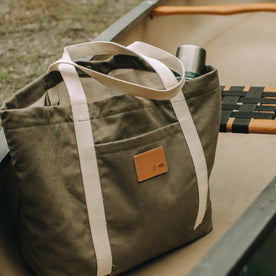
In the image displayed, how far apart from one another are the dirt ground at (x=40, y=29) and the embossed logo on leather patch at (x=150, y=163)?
1.87 meters

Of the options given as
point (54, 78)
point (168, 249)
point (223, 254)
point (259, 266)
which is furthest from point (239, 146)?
point (223, 254)

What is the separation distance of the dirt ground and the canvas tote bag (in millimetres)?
1844

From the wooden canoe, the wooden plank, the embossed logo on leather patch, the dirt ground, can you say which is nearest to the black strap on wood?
the wooden canoe

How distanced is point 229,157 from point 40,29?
8.90 ft

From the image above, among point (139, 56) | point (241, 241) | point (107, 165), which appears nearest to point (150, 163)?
point (107, 165)

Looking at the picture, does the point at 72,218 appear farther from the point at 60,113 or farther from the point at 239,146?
the point at 239,146

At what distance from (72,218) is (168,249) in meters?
0.28

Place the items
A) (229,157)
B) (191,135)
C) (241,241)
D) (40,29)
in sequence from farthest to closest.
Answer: (40,29), (229,157), (191,135), (241,241)

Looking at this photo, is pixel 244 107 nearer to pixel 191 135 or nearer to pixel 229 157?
pixel 229 157

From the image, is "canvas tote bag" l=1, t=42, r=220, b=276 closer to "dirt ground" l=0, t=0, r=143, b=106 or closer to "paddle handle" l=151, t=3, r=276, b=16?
"paddle handle" l=151, t=3, r=276, b=16

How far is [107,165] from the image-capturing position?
89cm

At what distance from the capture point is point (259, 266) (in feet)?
2.13

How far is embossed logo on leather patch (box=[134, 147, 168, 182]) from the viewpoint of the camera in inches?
36.1

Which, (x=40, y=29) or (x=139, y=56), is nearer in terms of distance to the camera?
(x=139, y=56)
